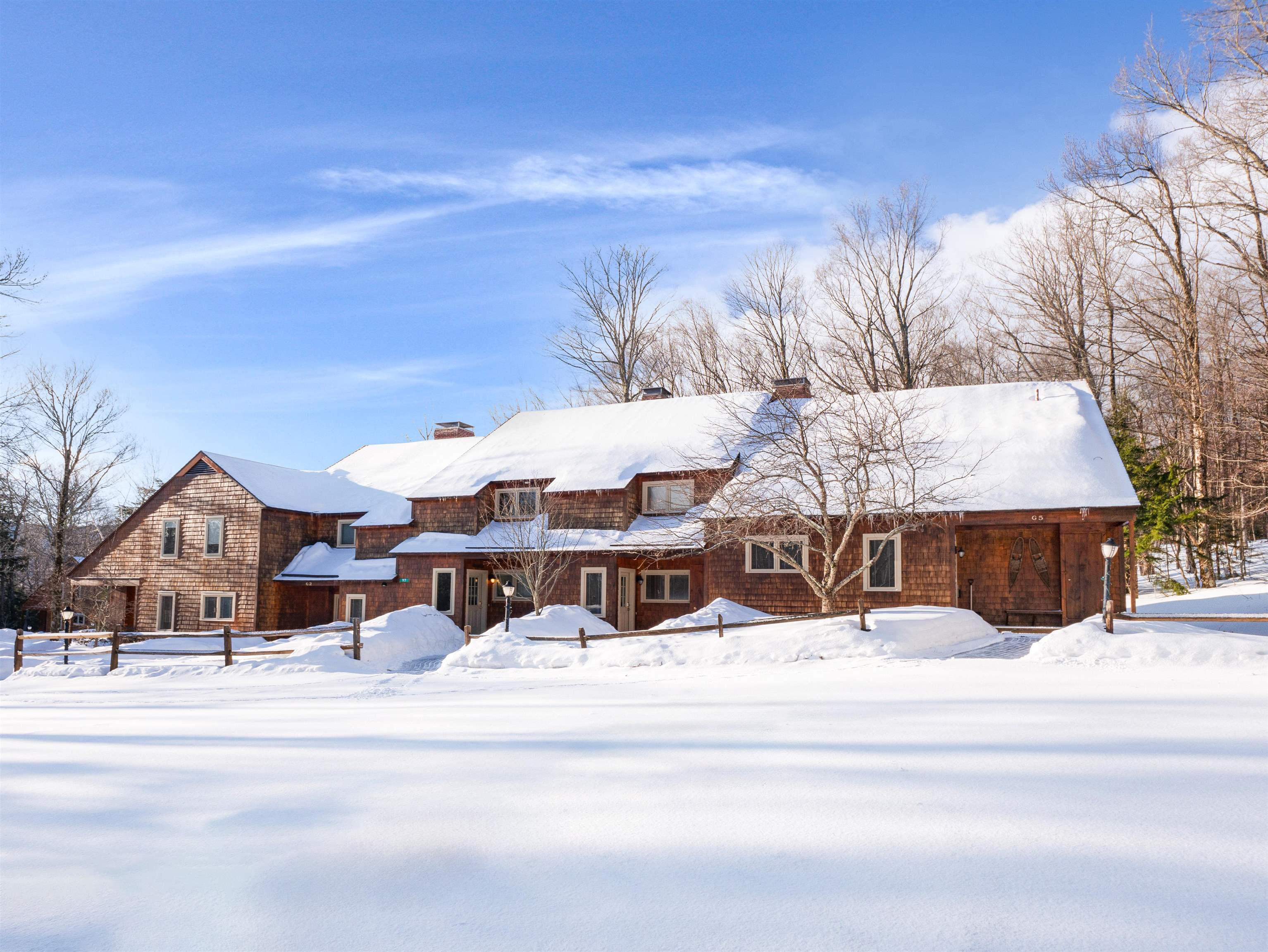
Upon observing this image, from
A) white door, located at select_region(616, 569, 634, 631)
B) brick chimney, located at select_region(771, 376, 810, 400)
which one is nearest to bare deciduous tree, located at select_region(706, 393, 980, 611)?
white door, located at select_region(616, 569, 634, 631)

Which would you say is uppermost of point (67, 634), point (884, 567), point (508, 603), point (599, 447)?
point (599, 447)

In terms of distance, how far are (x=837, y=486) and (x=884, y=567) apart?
2.35m

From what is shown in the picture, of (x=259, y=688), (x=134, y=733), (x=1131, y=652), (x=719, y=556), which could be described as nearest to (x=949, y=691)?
(x=1131, y=652)

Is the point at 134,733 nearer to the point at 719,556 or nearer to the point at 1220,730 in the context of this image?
the point at 1220,730

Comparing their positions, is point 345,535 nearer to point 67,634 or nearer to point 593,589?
point 593,589

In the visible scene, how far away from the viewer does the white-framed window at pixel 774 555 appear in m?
21.9

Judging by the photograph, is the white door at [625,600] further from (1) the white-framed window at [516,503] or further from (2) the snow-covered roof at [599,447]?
(1) the white-framed window at [516,503]

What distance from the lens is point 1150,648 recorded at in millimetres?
13484

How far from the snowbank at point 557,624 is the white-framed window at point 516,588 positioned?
12.7 ft

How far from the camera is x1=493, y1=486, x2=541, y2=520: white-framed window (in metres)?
26.7

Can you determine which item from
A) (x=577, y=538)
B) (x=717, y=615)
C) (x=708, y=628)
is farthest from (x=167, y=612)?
(x=708, y=628)

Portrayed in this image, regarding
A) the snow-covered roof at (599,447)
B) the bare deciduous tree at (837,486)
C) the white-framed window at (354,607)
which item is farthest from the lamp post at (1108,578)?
the white-framed window at (354,607)

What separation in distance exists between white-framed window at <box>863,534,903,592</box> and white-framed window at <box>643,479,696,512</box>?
5.68 metres

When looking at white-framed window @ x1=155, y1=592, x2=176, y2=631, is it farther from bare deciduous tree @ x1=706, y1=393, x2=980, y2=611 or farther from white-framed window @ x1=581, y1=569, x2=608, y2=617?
bare deciduous tree @ x1=706, y1=393, x2=980, y2=611
